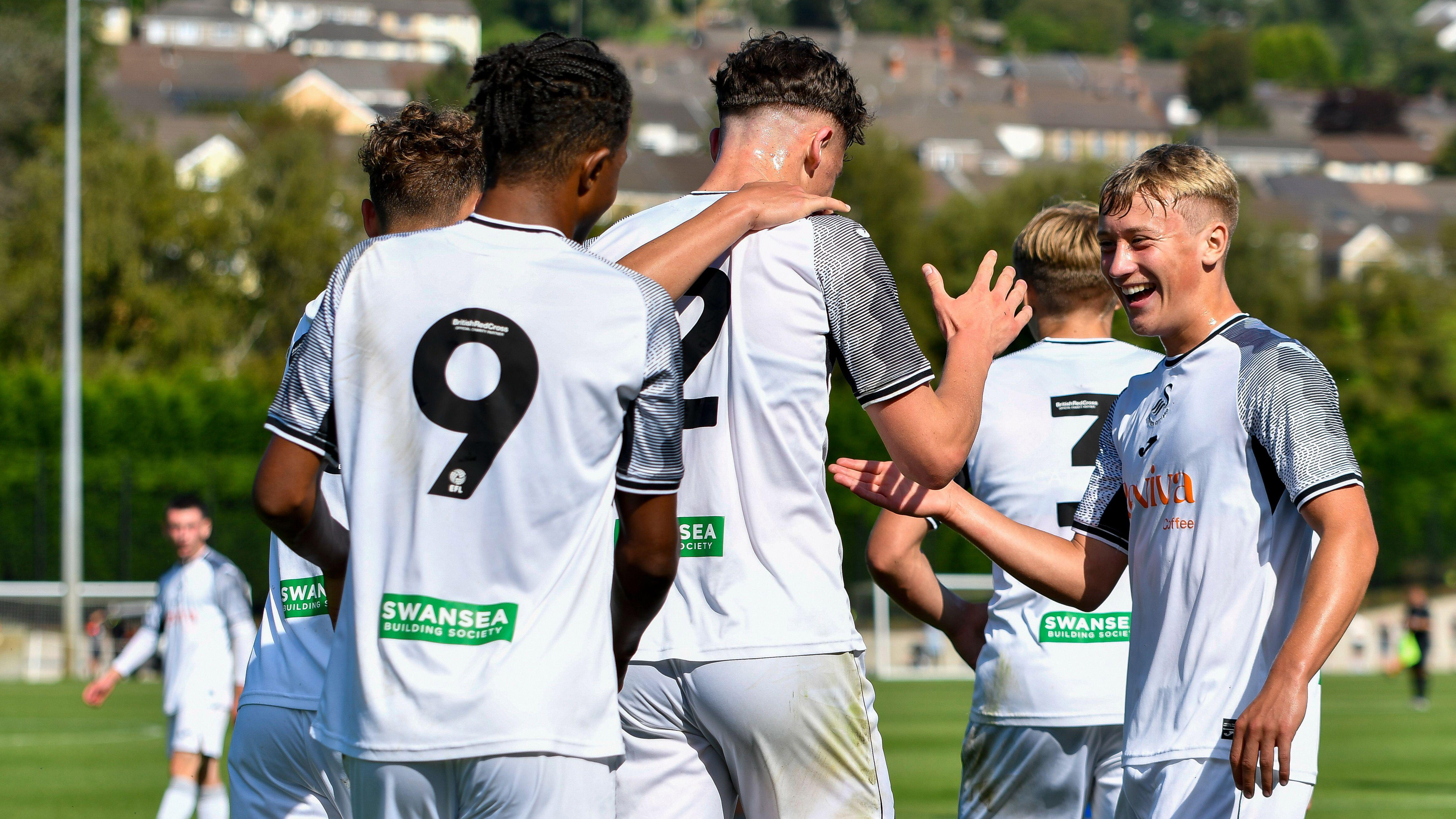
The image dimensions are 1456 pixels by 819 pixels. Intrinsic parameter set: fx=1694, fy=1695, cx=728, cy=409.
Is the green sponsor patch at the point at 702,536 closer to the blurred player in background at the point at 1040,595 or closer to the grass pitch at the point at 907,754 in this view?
the blurred player in background at the point at 1040,595

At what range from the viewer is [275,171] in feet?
157

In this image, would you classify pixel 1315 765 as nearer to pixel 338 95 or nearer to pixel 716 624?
pixel 716 624

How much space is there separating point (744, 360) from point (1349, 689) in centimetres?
2630

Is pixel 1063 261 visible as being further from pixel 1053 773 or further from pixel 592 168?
pixel 592 168

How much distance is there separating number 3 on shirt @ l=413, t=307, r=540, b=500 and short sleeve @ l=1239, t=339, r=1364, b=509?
1623 mm

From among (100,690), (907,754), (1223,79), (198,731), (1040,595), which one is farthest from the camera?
(1223,79)

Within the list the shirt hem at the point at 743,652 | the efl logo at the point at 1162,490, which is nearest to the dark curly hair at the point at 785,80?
the efl logo at the point at 1162,490

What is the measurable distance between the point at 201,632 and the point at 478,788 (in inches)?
303

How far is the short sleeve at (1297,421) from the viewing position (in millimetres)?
3555

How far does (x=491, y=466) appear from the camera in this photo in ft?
10.0

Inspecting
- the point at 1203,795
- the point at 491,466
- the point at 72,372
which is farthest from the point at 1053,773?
the point at 72,372

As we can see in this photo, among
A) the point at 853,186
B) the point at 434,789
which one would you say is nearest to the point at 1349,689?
the point at 434,789

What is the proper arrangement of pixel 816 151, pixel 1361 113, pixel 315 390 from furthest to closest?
pixel 1361 113 < pixel 816 151 < pixel 315 390

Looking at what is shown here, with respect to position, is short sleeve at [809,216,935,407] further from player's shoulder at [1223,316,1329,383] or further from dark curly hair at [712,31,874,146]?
player's shoulder at [1223,316,1329,383]
